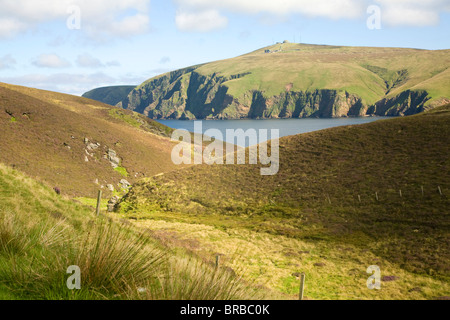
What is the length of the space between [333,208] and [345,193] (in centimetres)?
307

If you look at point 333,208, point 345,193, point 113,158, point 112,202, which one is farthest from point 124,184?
point 345,193

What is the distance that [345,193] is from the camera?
121 ft

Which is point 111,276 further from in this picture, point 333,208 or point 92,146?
point 92,146

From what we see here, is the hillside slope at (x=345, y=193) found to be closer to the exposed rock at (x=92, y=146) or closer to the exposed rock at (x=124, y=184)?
the exposed rock at (x=124, y=184)

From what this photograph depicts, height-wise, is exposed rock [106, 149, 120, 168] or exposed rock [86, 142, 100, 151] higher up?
exposed rock [86, 142, 100, 151]

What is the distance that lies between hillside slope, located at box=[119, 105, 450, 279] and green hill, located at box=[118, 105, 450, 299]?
0.11 meters

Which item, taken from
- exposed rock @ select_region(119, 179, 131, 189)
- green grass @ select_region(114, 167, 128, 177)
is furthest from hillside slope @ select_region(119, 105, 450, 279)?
green grass @ select_region(114, 167, 128, 177)

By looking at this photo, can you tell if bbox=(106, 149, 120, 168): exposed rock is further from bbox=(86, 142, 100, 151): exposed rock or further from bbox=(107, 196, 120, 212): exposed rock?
bbox=(107, 196, 120, 212): exposed rock

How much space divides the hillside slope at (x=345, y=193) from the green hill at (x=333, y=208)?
0.11 meters

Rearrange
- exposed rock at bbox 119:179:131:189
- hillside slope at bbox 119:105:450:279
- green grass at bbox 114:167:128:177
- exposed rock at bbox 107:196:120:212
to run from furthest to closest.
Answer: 1. green grass at bbox 114:167:128:177
2. exposed rock at bbox 119:179:131:189
3. exposed rock at bbox 107:196:120:212
4. hillside slope at bbox 119:105:450:279

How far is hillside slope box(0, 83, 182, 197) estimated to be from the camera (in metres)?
43.3
